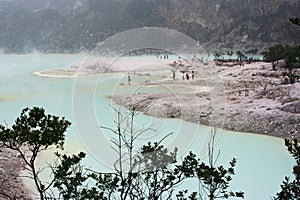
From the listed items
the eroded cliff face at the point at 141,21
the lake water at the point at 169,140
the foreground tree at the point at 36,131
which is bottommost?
the lake water at the point at 169,140

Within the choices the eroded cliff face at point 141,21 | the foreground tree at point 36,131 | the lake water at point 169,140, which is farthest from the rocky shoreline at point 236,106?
the eroded cliff face at point 141,21

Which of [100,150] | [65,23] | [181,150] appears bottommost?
[100,150]

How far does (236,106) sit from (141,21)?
142 ft

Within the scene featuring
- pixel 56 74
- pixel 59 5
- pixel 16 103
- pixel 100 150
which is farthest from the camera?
pixel 59 5

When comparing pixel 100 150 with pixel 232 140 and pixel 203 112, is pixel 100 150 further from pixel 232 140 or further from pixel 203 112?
pixel 203 112

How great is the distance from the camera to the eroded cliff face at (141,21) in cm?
4591

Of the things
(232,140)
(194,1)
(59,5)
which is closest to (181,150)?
(232,140)

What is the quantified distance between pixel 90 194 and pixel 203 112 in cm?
968

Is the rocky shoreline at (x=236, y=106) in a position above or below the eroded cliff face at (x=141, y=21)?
below

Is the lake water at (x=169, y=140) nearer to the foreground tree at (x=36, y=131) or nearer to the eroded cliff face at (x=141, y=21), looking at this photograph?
the foreground tree at (x=36, y=131)

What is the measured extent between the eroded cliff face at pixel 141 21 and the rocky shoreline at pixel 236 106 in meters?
28.4

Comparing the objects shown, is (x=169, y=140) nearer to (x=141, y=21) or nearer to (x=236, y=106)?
(x=236, y=106)

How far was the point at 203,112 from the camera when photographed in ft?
40.8

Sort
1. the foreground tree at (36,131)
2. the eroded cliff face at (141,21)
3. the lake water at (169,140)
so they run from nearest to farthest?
the foreground tree at (36,131) → the lake water at (169,140) → the eroded cliff face at (141,21)
